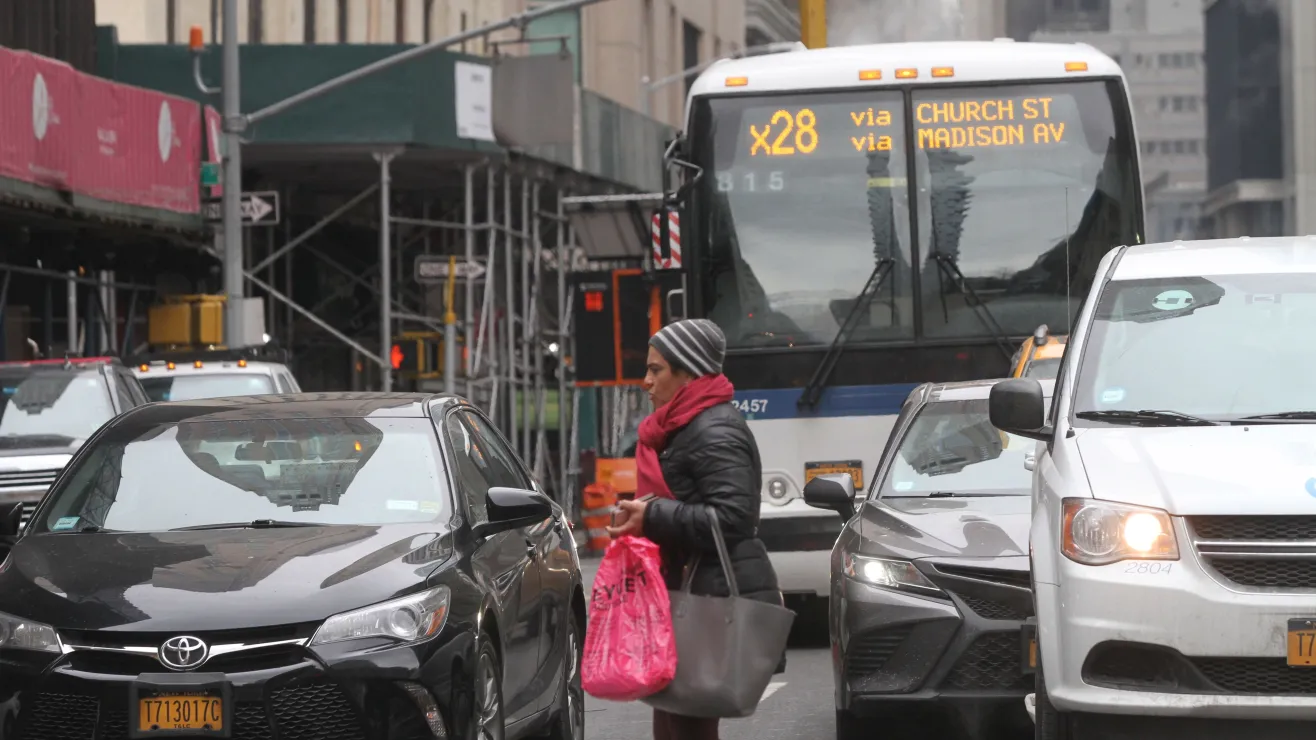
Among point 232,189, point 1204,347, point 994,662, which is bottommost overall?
point 994,662

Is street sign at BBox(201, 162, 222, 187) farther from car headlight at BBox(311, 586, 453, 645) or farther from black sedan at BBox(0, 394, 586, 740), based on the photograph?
car headlight at BBox(311, 586, 453, 645)

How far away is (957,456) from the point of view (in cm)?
1060

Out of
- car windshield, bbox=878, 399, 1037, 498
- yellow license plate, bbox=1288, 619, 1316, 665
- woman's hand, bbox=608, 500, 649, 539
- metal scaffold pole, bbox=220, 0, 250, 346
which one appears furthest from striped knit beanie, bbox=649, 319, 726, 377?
metal scaffold pole, bbox=220, 0, 250, 346

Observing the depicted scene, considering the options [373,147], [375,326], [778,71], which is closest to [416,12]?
[375,326]

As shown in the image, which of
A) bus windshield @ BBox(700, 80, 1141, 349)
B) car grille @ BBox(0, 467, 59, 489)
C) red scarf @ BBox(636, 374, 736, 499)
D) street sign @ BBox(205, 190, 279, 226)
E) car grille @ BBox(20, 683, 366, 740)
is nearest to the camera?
red scarf @ BBox(636, 374, 736, 499)

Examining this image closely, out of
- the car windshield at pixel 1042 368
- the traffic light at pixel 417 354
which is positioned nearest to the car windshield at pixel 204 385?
the car windshield at pixel 1042 368

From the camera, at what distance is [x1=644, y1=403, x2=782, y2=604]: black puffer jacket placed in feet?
21.7

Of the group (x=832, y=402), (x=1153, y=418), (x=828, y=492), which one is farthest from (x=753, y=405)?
(x=1153, y=418)

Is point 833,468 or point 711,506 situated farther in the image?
point 833,468

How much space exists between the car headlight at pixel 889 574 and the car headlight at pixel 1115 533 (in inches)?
92.1

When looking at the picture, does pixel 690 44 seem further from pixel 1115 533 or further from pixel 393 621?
pixel 1115 533

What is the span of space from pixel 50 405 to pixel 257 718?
32.4ft

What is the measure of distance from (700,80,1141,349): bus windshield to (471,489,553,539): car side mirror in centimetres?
613

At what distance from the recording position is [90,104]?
23.2 m
